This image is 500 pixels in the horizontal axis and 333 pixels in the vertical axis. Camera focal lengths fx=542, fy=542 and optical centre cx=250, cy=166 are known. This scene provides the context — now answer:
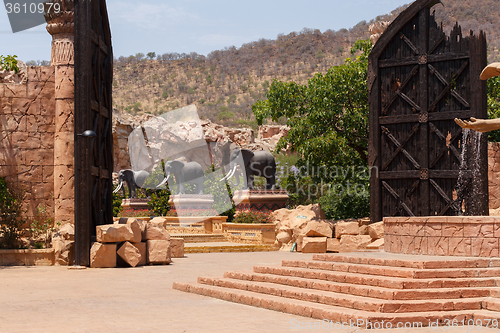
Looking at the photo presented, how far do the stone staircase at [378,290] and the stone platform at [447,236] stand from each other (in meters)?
1.30

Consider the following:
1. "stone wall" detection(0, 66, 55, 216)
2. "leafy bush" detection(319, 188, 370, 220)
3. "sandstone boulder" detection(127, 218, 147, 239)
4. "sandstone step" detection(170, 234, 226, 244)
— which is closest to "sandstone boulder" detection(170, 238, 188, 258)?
"sandstone boulder" detection(127, 218, 147, 239)

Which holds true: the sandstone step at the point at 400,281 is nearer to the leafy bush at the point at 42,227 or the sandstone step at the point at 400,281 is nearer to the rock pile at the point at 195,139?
the leafy bush at the point at 42,227

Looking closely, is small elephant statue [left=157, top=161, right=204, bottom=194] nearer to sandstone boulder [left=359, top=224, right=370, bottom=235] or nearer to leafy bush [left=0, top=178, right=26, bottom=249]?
sandstone boulder [left=359, top=224, right=370, bottom=235]

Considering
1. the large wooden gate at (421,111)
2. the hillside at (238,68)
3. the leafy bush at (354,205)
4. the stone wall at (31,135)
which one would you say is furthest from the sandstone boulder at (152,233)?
the hillside at (238,68)

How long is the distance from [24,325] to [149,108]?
67.9m

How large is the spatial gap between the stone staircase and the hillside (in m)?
59.1

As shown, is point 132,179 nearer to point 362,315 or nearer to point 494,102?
point 494,102

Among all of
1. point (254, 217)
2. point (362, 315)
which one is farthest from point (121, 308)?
point (254, 217)

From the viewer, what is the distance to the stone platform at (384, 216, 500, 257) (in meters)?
9.81

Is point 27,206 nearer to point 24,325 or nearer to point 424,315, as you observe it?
point 24,325

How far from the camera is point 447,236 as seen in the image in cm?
1032

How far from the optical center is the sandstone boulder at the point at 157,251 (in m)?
14.7

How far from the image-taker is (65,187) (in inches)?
584

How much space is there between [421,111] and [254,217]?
9.35m
